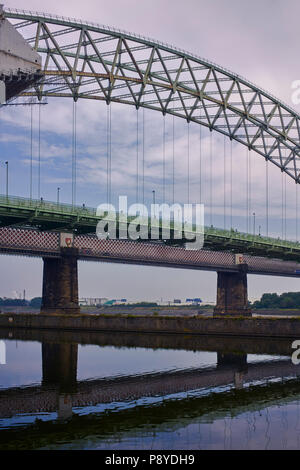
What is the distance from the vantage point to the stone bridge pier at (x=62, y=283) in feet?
237

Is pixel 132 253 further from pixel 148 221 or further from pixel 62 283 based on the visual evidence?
pixel 62 283

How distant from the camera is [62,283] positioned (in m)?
72.8

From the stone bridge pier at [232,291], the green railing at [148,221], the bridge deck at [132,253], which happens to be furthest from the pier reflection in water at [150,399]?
the stone bridge pier at [232,291]

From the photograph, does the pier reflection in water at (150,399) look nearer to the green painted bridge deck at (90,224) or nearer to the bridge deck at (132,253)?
the green painted bridge deck at (90,224)

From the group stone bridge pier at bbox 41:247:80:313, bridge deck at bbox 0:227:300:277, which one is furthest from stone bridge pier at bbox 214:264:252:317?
stone bridge pier at bbox 41:247:80:313

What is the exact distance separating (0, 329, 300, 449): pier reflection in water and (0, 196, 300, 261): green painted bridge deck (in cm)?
3048

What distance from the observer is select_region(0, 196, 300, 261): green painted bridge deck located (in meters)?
66.2

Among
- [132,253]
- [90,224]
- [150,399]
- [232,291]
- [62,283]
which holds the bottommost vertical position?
[150,399]

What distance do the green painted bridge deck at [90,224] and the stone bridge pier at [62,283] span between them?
159 inches

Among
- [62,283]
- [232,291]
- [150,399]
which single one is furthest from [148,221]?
[150,399]

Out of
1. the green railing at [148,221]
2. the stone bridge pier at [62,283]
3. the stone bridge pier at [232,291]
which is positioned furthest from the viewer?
the stone bridge pier at [232,291]

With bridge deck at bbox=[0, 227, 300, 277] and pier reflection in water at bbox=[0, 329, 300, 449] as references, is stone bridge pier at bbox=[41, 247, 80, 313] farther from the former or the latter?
pier reflection in water at bbox=[0, 329, 300, 449]

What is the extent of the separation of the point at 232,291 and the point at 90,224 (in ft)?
140

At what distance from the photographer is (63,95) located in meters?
61.8
